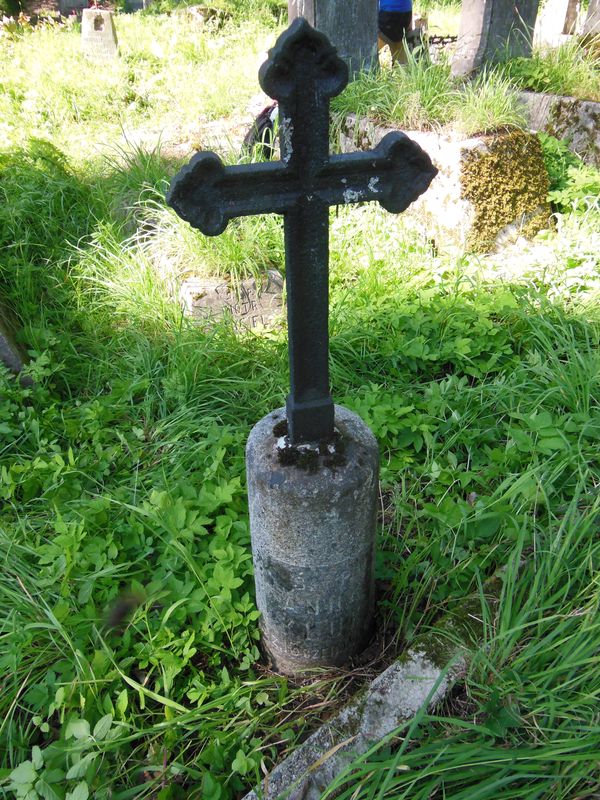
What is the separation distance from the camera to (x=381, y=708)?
4.68ft

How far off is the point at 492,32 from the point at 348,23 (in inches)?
44.0

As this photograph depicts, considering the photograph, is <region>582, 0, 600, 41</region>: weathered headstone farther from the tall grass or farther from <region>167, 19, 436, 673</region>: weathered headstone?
<region>167, 19, 436, 673</region>: weathered headstone

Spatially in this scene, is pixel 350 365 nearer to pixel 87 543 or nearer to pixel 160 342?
pixel 160 342

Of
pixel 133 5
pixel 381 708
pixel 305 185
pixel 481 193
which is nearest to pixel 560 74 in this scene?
pixel 481 193

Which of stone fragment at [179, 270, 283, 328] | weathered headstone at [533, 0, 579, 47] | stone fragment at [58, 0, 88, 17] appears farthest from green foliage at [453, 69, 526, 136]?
stone fragment at [58, 0, 88, 17]

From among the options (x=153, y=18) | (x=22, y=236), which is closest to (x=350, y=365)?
(x=22, y=236)

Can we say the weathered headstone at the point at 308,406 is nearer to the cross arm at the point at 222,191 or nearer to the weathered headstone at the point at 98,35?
the cross arm at the point at 222,191

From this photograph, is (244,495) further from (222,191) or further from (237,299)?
(237,299)

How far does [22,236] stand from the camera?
3.87 m

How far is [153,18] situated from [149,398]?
9995mm

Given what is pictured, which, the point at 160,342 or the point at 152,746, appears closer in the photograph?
the point at 152,746

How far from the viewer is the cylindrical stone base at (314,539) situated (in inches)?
58.4

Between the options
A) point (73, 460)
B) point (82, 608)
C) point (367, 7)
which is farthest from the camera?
point (367, 7)

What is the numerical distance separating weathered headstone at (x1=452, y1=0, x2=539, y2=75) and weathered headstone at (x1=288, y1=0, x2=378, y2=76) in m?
0.71
